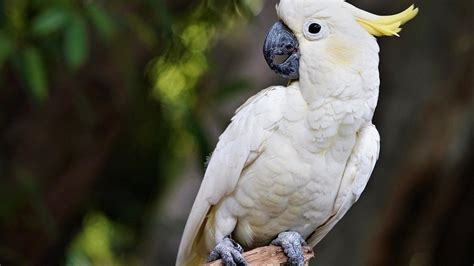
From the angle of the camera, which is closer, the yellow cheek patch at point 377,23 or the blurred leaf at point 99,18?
the yellow cheek patch at point 377,23

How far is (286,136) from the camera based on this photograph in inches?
66.0

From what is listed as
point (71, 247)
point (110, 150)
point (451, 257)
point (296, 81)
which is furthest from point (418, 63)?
point (296, 81)

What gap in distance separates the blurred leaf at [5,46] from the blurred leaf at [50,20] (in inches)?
4.7

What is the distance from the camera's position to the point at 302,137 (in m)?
1.66

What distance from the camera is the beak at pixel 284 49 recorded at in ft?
5.47

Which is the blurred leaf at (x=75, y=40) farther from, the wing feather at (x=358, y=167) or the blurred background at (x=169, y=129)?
the wing feather at (x=358, y=167)

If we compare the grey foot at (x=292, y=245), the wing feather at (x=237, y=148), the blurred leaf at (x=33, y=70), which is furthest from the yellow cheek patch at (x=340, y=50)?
the blurred leaf at (x=33, y=70)

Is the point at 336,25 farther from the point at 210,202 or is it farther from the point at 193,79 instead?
the point at 193,79

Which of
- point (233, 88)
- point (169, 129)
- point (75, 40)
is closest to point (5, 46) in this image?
point (75, 40)

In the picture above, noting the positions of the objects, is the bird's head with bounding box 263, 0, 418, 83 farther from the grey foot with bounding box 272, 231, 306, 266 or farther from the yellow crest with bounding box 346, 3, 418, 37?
the grey foot with bounding box 272, 231, 306, 266

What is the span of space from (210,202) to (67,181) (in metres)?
1.46

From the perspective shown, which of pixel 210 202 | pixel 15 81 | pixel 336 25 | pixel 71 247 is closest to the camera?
pixel 336 25

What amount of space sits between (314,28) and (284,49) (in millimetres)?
70

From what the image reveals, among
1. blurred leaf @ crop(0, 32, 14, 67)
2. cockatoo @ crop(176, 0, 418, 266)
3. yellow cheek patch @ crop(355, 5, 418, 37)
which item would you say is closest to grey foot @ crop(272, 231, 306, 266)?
cockatoo @ crop(176, 0, 418, 266)
